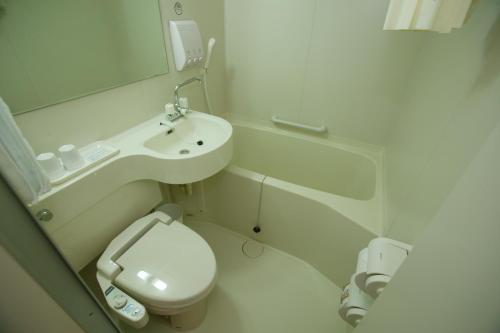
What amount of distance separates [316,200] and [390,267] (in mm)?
497

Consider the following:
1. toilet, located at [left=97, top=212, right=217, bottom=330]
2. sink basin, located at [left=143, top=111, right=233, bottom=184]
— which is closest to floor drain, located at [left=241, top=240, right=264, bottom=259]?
toilet, located at [left=97, top=212, right=217, bottom=330]

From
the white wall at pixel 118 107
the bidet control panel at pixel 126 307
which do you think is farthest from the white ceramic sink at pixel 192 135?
the bidet control panel at pixel 126 307

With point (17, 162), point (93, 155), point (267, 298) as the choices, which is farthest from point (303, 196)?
point (17, 162)

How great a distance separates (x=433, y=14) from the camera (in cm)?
50

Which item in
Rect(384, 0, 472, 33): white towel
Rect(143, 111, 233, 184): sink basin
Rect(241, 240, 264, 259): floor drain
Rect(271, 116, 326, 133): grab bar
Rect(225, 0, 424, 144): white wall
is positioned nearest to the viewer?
Rect(384, 0, 472, 33): white towel

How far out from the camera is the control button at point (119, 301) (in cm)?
76

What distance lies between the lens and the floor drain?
4.62 feet

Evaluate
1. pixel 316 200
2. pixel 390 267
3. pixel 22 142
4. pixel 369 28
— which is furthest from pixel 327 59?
pixel 22 142

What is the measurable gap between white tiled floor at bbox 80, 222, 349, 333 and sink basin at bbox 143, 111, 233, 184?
68cm

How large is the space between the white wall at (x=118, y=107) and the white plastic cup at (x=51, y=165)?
119mm

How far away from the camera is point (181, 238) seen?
3.12ft

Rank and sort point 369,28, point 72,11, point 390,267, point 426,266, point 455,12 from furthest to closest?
point 369,28
point 72,11
point 390,267
point 455,12
point 426,266

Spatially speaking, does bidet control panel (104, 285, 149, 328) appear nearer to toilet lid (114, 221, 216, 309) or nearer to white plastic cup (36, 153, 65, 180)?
toilet lid (114, 221, 216, 309)

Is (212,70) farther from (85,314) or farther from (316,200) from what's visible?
(85,314)
